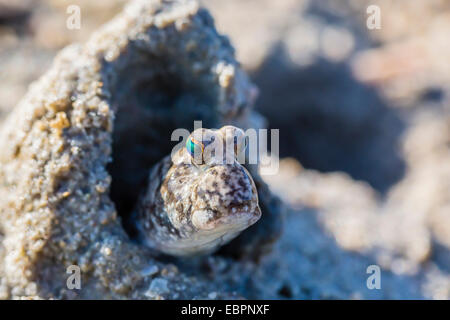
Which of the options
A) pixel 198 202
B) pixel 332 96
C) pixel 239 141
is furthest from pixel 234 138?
pixel 332 96

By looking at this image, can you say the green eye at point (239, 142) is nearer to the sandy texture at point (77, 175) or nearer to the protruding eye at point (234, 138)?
the protruding eye at point (234, 138)

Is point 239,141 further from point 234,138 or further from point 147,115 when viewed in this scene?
point 147,115

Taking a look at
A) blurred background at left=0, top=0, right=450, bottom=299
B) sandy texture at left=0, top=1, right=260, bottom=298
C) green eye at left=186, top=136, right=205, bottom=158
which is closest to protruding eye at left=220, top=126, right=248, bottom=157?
green eye at left=186, top=136, right=205, bottom=158

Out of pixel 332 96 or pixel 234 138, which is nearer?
pixel 234 138

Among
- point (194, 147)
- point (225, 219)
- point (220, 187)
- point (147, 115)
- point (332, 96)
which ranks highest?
point (332, 96)

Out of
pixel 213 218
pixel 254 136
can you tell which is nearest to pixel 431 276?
pixel 254 136

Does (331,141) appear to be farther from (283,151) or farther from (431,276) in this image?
(431,276)
